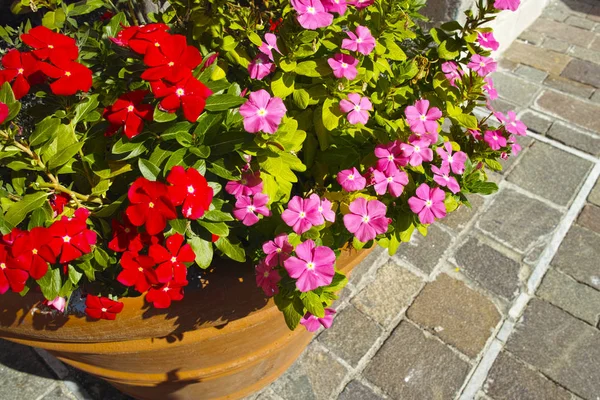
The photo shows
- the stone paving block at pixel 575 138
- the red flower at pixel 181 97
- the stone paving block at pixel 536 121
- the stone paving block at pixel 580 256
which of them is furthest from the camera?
the stone paving block at pixel 536 121

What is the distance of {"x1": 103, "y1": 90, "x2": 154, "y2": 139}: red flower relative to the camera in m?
1.08

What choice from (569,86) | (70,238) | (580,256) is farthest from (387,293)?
(569,86)

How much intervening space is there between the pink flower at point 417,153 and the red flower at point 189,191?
1.77ft

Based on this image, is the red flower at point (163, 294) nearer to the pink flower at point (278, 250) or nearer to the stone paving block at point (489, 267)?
the pink flower at point (278, 250)

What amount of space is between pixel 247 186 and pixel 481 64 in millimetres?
825

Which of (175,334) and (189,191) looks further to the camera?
(175,334)

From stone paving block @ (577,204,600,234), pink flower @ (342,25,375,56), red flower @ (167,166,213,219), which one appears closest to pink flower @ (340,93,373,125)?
pink flower @ (342,25,375,56)

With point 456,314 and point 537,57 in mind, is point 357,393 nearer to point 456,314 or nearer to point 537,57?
point 456,314

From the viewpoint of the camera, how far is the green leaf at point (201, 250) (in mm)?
1217

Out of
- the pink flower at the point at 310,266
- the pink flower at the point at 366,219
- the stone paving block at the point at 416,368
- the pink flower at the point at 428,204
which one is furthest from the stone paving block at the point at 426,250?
the pink flower at the point at 310,266

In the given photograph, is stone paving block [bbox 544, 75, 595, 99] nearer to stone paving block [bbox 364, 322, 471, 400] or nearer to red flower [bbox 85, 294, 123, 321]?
stone paving block [bbox 364, 322, 471, 400]

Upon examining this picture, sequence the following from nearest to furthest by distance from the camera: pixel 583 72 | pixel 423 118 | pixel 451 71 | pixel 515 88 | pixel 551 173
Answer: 1. pixel 423 118
2. pixel 451 71
3. pixel 551 173
4. pixel 515 88
5. pixel 583 72

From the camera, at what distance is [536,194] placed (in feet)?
9.32

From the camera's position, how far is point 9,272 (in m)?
1.06
